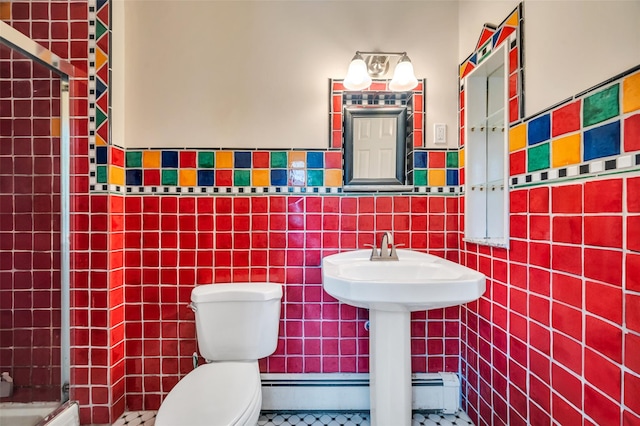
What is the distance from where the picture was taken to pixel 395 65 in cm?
157

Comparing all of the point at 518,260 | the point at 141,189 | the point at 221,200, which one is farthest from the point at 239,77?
the point at 518,260

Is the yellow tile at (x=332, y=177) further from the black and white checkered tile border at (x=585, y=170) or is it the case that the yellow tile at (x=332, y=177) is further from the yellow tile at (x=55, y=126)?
the yellow tile at (x=55, y=126)

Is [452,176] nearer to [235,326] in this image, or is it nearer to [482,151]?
[482,151]

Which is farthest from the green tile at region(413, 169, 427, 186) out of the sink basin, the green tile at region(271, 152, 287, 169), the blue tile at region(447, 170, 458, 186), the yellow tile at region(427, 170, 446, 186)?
the green tile at region(271, 152, 287, 169)

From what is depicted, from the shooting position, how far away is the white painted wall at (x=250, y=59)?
1.56 metres

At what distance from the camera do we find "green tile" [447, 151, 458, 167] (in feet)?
5.23

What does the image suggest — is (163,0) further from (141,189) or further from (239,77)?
(141,189)

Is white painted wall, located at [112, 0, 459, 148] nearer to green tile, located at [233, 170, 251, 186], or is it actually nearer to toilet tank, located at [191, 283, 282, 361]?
green tile, located at [233, 170, 251, 186]

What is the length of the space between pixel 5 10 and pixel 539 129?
7.67ft

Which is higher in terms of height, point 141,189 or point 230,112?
point 230,112

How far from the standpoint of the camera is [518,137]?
3.81 ft

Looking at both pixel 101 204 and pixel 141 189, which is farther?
pixel 141 189

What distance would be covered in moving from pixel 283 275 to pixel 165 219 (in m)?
0.66

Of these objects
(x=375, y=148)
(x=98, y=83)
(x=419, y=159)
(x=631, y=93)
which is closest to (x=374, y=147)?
(x=375, y=148)
